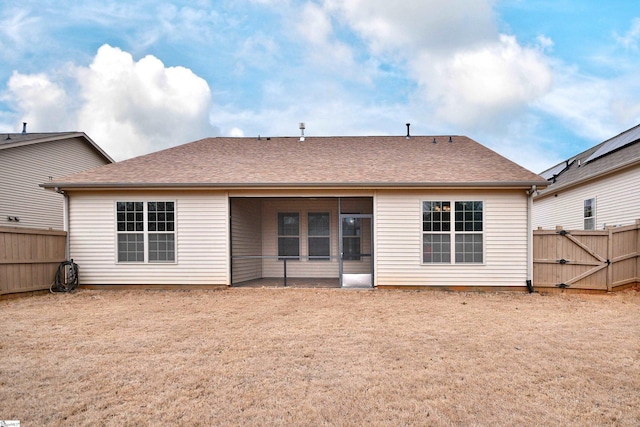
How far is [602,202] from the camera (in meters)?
13.2

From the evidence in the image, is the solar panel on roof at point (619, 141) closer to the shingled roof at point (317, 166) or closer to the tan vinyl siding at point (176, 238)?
the shingled roof at point (317, 166)

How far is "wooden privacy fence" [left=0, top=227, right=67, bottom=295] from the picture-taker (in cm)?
916

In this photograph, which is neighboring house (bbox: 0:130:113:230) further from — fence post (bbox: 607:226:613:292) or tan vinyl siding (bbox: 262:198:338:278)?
fence post (bbox: 607:226:613:292)

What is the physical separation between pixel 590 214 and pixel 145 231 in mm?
14590

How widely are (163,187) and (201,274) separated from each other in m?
2.47

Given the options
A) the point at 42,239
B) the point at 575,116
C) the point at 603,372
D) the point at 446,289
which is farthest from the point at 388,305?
the point at 575,116

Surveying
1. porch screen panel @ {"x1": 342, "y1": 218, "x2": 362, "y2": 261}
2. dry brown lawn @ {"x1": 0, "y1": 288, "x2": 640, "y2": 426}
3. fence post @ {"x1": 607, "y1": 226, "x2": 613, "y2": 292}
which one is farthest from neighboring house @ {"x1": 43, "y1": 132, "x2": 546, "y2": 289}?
dry brown lawn @ {"x1": 0, "y1": 288, "x2": 640, "y2": 426}

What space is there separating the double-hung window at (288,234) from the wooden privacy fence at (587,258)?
7185 millimetres

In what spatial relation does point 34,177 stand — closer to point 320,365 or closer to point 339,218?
point 339,218

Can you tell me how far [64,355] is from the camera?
4852mm

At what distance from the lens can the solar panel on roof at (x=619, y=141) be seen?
13483mm

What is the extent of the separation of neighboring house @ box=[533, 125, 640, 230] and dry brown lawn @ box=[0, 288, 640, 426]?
16.7 ft

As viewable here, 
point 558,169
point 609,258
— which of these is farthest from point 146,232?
point 558,169

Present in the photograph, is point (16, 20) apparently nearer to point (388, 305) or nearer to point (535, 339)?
point (388, 305)
